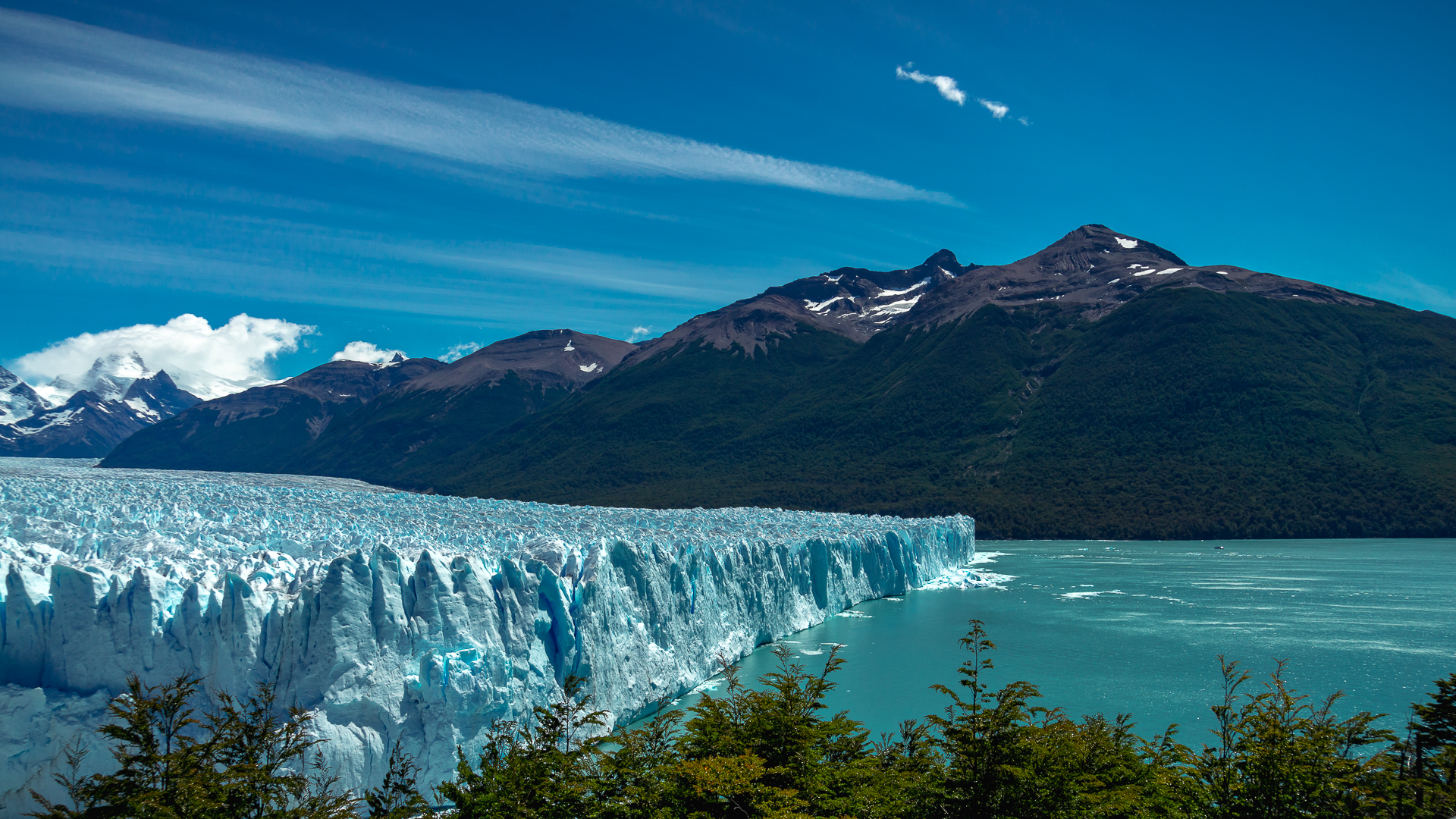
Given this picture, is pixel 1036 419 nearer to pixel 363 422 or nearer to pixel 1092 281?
pixel 1092 281

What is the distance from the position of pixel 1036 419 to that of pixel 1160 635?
199ft

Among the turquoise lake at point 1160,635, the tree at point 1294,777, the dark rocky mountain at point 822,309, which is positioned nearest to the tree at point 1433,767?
the tree at point 1294,777

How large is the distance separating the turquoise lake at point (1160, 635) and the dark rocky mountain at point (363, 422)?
12413 centimetres

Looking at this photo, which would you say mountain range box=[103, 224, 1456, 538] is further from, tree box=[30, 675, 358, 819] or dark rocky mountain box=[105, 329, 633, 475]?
tree box=[30, 675, 358, 819]

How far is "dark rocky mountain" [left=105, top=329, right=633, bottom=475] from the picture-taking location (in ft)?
507

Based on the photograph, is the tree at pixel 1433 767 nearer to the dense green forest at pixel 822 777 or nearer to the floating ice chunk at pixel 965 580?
the dense green forest at pixel 822 777

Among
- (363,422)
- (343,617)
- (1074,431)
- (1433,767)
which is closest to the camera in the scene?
(1433,767)

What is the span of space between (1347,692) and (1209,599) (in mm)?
17784

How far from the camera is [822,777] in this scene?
31.2 ft

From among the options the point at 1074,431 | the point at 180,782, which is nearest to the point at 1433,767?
the point at 180,782

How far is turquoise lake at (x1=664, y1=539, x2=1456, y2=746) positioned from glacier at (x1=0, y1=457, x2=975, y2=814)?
664 centimetres

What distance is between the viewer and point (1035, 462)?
83.8m

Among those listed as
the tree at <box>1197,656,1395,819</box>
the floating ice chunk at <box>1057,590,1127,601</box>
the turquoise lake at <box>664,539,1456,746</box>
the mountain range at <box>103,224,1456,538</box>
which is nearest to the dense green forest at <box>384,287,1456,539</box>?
the mountain range at <box>103,224,1456,538</box>

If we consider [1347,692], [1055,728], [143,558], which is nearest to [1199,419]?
[1347,692]
